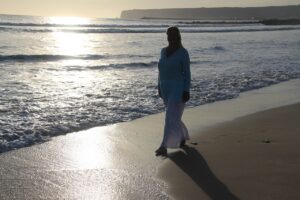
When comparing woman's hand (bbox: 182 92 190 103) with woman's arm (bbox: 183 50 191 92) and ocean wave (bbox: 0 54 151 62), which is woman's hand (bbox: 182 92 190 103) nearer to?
woman's arm (bbox: 183 50 191 92)

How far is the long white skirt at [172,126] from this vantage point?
7.05 metres

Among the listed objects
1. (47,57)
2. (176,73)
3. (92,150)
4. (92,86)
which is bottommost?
(47,57)

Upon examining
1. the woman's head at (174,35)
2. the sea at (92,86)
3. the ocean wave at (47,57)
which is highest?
the woman's head at (174,35)

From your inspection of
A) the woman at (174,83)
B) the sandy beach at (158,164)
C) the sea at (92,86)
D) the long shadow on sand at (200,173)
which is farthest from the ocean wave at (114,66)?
the long shadow on sand at (200,173)

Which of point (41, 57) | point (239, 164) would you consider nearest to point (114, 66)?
point (41, 57)

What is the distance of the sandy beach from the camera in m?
5.32

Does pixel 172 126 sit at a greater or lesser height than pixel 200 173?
greater

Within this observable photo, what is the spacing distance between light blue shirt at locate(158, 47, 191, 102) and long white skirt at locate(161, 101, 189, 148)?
0.11 m

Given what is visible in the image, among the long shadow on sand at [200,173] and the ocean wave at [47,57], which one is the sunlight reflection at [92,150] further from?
the ocean wave at [47,57]

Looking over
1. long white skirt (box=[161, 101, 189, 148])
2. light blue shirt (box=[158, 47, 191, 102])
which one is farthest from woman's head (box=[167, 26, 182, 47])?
long white skirt (box=[161, 101, 189, 148])

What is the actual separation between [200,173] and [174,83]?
147cm

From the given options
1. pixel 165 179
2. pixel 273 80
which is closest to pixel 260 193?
pixel 165 179

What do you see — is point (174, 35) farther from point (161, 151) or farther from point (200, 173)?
point (200, 173)

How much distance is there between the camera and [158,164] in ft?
21.2
